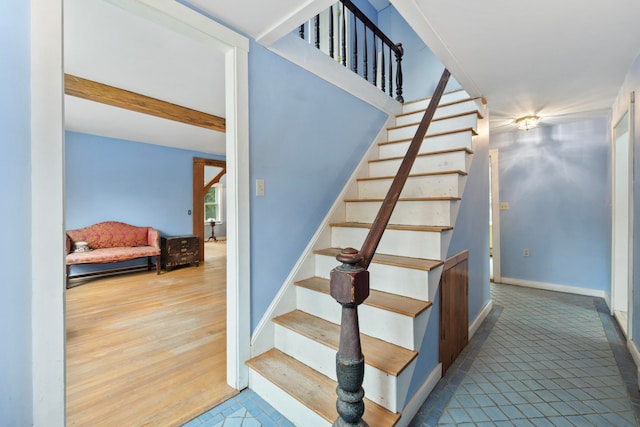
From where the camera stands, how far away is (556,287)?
359 centimetres

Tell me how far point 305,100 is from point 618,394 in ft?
9.11

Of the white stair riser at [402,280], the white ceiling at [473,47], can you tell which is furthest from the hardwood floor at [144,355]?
the white ceiling at [473,47]

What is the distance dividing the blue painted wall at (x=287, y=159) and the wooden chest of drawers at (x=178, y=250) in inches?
138

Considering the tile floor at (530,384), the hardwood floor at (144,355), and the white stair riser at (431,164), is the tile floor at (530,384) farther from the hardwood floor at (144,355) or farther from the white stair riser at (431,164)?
the white stair riser at (431,164)

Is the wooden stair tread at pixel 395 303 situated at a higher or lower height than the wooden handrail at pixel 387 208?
lower

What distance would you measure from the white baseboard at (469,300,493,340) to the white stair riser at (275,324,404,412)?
55.4 inches

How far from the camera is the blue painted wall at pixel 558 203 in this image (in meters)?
3.31

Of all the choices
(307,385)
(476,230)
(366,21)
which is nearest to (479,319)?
(476,230)

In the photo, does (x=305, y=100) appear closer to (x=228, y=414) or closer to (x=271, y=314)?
(x=271, y=314)

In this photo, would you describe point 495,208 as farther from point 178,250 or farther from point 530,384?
point 178,250

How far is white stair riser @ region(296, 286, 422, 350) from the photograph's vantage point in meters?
1.41

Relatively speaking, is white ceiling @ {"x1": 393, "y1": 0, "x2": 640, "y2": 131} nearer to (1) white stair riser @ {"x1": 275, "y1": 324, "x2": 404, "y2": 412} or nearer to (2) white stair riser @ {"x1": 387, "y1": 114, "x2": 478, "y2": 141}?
(2) white stair riser @ {"x1": 387, "y1": 114, "x2": 478, "y2": 141}

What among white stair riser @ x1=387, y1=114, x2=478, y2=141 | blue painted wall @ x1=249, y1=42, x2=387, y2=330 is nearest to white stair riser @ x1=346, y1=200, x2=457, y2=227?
blue painted wall @ x1=249, y1=42, x2=387, y2=330

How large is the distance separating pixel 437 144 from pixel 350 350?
2.15 m
